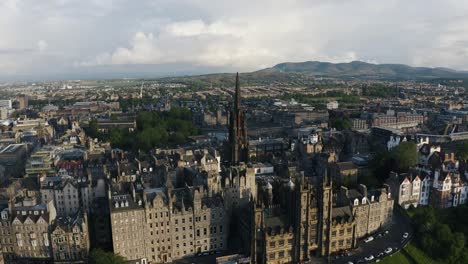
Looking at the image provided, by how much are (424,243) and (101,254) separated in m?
63.5

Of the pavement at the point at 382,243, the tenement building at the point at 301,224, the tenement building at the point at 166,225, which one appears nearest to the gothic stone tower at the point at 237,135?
the tenement building at the point at 301,224

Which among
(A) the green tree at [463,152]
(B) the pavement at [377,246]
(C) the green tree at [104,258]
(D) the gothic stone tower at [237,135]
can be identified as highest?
(D) the gothic stone tower at [237,135]

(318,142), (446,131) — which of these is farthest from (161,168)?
(446,131)

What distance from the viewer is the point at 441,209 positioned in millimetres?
88562

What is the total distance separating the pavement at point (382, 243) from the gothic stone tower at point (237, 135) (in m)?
38.8

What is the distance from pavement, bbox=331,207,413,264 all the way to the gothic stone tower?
38757mm

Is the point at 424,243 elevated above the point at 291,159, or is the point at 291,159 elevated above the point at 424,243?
the point at 291,159

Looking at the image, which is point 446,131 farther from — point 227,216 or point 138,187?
point 138,187

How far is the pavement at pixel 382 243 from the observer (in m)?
70.1

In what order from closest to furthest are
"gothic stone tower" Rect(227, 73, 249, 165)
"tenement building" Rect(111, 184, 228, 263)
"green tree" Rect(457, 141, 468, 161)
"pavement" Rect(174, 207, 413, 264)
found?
"tenement building" Rect(111, 184, 228, 263) < "pavement" Rect(174, 207, 413, 264) < "gothic stone tower" Rect(227, 73, 249, 165) < "green tree" Rect(457, 141, 468, 161)

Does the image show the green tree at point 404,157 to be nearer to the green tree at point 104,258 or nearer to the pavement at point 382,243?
the pavement at point 382,243

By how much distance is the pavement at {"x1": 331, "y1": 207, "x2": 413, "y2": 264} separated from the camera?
70.1 meters

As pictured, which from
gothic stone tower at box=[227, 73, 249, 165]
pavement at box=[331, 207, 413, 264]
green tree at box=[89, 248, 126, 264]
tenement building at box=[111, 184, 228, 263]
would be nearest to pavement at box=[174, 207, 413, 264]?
pavement at box=[331, 207, 413, 264]

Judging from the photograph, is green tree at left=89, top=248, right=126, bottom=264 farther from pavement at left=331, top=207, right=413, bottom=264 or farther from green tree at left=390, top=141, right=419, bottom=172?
green tree at left=390, top=141, right=419, bottom=172
